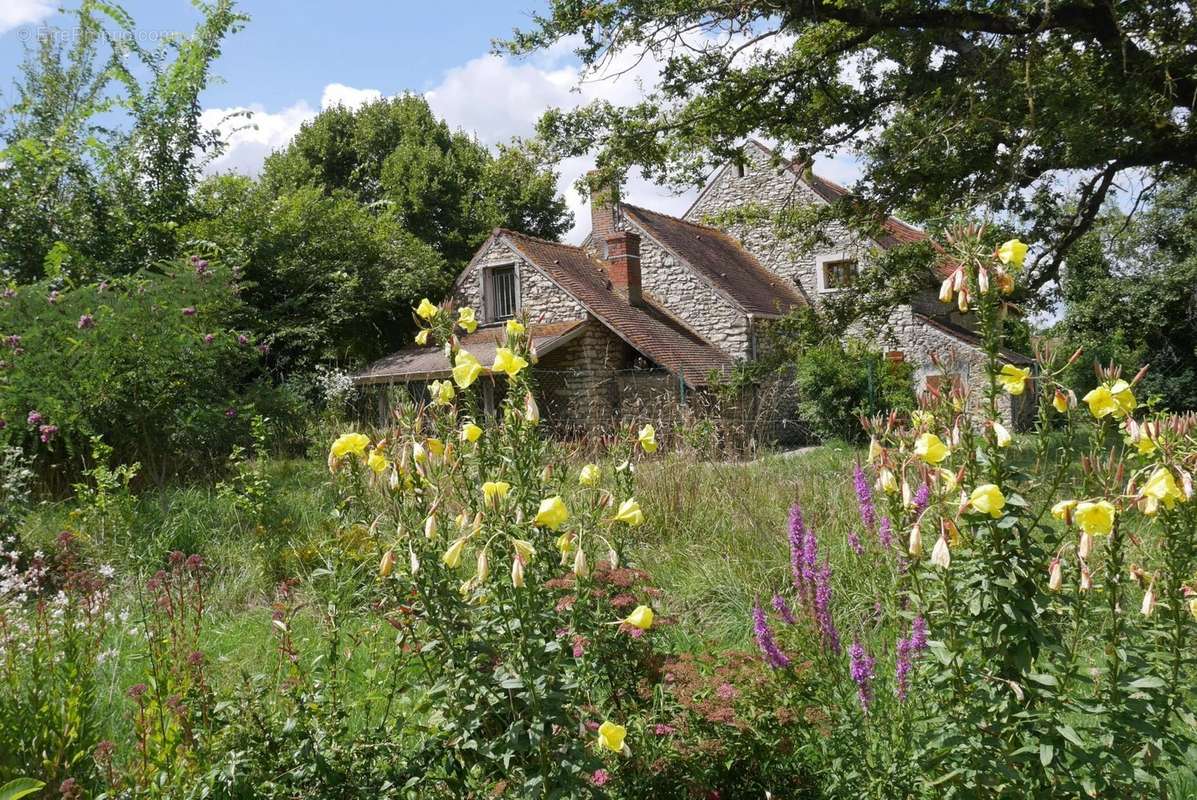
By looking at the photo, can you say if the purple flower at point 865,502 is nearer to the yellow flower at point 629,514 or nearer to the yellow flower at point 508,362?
the yellow flower at point 629,514

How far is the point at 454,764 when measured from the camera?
2.27m

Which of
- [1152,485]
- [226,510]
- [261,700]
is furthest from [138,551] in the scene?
[1152,485]

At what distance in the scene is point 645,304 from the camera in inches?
772

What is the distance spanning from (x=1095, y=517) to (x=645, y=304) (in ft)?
58.9

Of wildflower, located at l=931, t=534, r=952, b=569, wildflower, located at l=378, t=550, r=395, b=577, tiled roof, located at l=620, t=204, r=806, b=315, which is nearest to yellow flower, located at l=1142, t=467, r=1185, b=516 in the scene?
wildflower, located at l=931, t=534, r=952, b=569

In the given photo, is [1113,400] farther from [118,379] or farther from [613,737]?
[118,379]

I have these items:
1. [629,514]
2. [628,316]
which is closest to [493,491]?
[629,514]

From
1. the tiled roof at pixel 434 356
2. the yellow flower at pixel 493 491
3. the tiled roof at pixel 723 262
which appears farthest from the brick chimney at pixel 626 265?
the yellow flower at pixel 493 491

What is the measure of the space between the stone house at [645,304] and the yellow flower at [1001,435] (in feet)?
43.2

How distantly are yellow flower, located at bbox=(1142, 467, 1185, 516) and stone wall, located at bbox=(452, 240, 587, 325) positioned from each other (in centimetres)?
1584

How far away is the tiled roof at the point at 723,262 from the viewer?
19.7 meters

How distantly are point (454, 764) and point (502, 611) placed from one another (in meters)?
0.48

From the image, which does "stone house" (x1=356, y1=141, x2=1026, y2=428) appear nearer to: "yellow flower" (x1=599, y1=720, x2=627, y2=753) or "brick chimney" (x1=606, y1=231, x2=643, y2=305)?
"brick chimney" (x1=606, y1=231, x2=643, y2=305)

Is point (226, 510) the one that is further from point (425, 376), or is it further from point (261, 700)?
point (425, 376)
